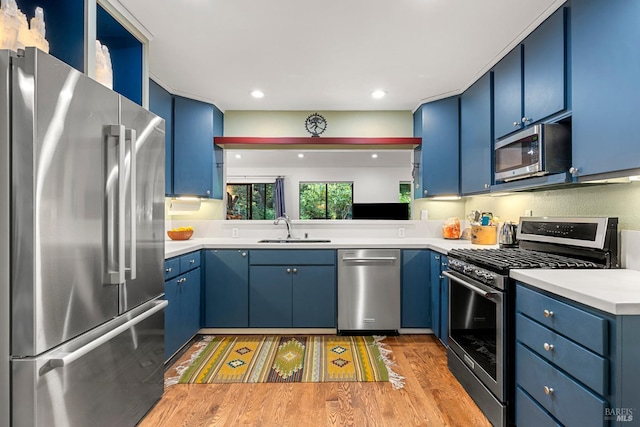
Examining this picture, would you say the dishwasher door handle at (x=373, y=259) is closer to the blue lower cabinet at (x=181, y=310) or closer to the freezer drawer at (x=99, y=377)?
the blue lower cabinet at (x=181, y=310)

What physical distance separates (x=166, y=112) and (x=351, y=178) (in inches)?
131

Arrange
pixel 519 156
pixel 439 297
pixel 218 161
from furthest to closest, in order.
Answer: pixel 218 161
pixel 439 297
pixel 519 156

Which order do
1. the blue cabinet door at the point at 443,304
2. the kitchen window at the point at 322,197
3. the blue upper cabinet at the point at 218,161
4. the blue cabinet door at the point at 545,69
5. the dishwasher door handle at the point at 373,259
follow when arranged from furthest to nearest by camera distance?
the kitchen window at the point at 322,197, the blue upper cabinet at the point at 218,161, the dishwasher door handle at the point at 373,259, the blue cabinet door at the point at 443,304, the blue cabinet door at the point at 545,69

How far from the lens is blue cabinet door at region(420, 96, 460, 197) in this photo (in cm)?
324

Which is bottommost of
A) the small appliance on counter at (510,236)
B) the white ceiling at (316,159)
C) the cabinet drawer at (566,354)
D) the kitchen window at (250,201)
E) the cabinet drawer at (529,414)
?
the cabinet drawer at (529,414)

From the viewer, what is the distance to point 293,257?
3.09m

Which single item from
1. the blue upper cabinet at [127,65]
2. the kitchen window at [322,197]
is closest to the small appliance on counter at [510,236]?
the blue upper cabinet at [127,65]

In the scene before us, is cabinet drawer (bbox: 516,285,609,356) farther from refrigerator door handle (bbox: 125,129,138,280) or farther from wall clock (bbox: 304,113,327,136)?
wall clock (bbox: 304,113,327,136)

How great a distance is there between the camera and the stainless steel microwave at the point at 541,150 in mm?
1838

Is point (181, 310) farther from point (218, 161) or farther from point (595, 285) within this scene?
point (595, 285)

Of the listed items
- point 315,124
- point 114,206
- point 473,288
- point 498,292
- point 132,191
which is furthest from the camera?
point 315,124

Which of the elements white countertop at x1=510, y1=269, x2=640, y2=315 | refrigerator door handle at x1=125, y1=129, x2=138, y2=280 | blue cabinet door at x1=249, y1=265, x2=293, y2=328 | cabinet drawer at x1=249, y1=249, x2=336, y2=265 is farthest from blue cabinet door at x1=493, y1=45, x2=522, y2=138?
refrigerator door handle at x1=125, y1=129, x2=138, y2=280

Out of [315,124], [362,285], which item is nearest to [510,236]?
[362,285]

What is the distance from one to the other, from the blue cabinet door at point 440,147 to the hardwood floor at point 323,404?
5.60 feet
